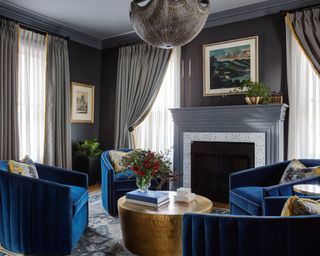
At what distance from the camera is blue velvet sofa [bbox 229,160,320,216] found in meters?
2.75

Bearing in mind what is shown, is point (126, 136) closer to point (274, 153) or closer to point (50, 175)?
point (50, 175)

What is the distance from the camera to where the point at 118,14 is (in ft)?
15.6

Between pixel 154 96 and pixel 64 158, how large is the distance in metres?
1.97

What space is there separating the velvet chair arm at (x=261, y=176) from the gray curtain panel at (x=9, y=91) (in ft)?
10.8

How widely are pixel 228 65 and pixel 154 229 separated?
3065 mm

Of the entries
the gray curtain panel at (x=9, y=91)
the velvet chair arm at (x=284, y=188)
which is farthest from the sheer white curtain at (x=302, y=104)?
the gray curtain panel at (x=9, y=91)

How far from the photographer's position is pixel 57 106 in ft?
16.6

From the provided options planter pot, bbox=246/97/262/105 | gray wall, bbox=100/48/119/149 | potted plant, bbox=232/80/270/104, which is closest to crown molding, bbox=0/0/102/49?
gray wall, bbox=100/48/119/149

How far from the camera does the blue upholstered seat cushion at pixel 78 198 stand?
8.93 feet

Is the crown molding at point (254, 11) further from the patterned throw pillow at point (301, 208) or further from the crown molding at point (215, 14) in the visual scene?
the patterned throw pillow at point (301, 208)

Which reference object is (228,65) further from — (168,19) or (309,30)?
(168,19)

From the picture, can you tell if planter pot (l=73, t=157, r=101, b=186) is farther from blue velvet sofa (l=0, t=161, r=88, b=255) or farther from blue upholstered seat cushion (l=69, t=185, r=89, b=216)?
blue velvet sofa (l=0, t=161, r=88, b=255)

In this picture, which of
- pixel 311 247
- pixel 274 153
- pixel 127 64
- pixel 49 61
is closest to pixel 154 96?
pixel 127 64

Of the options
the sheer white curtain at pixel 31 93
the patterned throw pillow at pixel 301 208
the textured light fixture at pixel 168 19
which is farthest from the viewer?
the sheer white curtain at pixel 31 93
